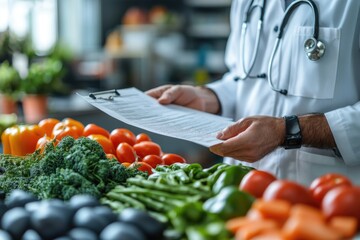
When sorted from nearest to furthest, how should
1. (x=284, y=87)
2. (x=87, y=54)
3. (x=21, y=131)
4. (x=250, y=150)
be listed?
(x=250, y=150), (x=21, y=131), (x=284, y=87), (x=87, y=54)

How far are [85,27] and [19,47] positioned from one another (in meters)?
3.61

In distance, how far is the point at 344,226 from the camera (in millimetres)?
1024

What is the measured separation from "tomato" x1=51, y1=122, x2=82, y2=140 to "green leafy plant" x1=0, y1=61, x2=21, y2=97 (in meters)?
2.07

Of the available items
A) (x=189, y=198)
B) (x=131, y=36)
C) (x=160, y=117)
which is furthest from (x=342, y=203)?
(x=131, y=36)

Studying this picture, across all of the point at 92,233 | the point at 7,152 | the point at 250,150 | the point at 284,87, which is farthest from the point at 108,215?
the point at 284,87

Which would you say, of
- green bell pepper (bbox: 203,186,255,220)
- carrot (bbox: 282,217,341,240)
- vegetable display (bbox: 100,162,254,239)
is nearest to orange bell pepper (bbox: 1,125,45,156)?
vegetable display (bbox: 100,162,254,239)

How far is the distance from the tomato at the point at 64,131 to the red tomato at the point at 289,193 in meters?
1.00

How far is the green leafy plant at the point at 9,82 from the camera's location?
3971 millimetres

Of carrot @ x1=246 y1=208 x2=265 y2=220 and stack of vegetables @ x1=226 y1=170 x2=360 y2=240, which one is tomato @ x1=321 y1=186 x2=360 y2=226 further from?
carrot @ x1=246 y1=208 x2=265 y2=220

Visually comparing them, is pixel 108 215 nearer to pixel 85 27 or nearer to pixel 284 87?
pixel 284 87

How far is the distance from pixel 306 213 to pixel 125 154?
0.95 meters

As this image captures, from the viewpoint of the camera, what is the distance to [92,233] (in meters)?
1.12

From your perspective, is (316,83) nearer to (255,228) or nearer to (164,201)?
(164,201)

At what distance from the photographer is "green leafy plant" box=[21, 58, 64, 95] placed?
399 cm
